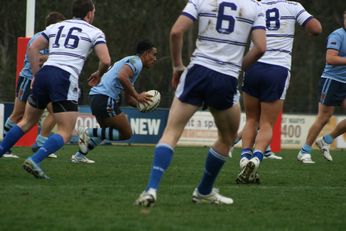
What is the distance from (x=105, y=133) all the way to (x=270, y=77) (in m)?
2.84

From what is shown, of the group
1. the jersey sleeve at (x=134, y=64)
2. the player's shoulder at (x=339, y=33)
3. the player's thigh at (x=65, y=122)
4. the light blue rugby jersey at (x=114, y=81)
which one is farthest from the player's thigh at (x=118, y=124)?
the player's shoulder at (x=339, y=33)

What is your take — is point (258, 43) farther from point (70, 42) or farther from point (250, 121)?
point (250, 121)

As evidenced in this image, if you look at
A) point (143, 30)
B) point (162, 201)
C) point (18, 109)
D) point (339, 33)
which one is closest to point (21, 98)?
point (18, 109)

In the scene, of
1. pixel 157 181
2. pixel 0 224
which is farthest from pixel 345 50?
pixel 0 224

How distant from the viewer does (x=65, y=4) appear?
35.2m

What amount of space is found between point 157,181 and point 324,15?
30.9 metres

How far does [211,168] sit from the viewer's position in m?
7.43

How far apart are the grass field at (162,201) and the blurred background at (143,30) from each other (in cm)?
1712

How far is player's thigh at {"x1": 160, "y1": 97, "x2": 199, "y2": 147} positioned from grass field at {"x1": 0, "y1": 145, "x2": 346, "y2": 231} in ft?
1.80

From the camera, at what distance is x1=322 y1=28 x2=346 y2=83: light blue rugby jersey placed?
1258 centimetres

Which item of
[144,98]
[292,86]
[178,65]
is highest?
[178,65]

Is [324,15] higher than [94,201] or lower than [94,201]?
lower

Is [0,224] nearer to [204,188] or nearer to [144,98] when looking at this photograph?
[204,188]

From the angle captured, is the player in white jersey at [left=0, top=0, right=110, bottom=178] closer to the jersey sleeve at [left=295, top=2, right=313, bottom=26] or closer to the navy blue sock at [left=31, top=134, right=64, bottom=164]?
the navy blue sock at [left=31, top=134, right=64, bottom=164]
